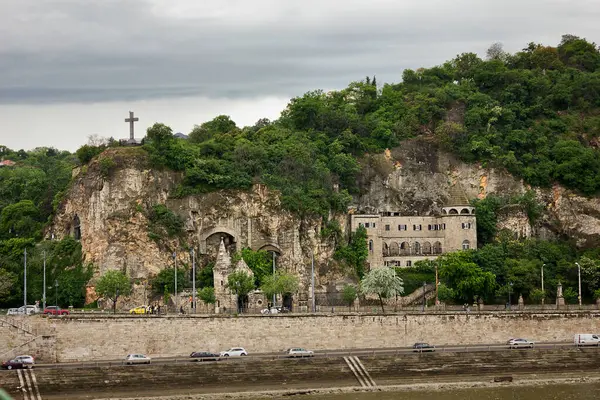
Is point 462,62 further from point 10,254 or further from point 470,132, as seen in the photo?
point 10,254

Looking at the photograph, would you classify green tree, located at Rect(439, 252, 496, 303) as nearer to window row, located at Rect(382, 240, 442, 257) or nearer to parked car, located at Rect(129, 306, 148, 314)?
window row, located at Rect(382, 240, 442, 257)

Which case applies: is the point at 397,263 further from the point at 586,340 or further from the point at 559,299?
the point at 586,340

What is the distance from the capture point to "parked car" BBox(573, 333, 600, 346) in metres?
83.6

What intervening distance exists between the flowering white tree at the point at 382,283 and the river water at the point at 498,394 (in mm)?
18939

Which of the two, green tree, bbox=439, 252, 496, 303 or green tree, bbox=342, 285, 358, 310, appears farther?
green tree, bbox=439, 252, 496, 303

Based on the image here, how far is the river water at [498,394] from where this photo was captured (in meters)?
71.4

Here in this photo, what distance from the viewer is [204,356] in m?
78.9

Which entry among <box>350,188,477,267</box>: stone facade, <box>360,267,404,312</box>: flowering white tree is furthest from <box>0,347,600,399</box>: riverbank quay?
<box>350,188,477,267</box>: stone facade

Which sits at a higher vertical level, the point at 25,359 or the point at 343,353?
the point at 25,359

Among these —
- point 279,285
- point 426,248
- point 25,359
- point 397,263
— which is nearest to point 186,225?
point 279,285

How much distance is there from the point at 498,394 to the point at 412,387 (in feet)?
18.1

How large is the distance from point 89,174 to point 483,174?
118ft

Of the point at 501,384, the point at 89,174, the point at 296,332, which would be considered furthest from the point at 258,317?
the point at 89,174

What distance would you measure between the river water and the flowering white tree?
1894cm
